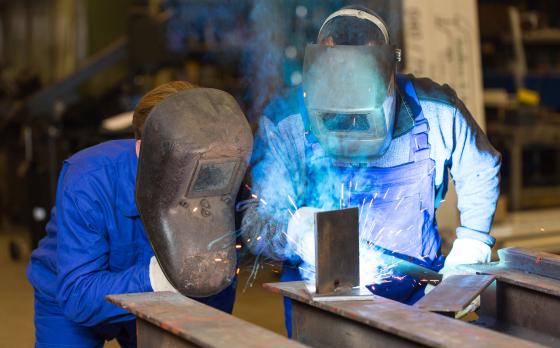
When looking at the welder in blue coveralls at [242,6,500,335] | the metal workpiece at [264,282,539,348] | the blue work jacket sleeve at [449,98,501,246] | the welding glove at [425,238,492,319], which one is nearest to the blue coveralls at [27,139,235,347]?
the welder in blue coveralls at [242,6,500,335]

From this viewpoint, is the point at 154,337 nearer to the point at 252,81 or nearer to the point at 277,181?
the point at 277,181

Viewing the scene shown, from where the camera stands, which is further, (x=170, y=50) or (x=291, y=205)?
(x=170, y=50)

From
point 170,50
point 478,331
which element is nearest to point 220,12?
point 170,50

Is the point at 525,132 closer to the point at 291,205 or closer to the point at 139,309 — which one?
the point at 291,205

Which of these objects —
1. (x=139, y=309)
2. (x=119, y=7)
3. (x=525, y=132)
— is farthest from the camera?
(x=119, y=7)

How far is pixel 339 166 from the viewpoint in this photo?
2.89 m

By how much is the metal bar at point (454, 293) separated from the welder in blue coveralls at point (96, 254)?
2.20ft

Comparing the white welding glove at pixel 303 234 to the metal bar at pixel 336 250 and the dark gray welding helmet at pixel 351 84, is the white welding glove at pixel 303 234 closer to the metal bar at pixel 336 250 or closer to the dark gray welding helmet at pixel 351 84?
the dark gray welding helmet at pixel 351 84

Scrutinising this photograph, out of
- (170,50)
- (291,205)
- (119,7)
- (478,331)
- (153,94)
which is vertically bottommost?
(478,331)

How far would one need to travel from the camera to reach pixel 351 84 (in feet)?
8.14

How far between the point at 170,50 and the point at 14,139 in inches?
65.4

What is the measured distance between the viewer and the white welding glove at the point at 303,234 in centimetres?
265

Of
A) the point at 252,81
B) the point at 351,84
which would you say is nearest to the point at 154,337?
the point at 351,84

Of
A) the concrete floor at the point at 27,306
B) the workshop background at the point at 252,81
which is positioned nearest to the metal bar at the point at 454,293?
the workshop background at the point at 252,81
